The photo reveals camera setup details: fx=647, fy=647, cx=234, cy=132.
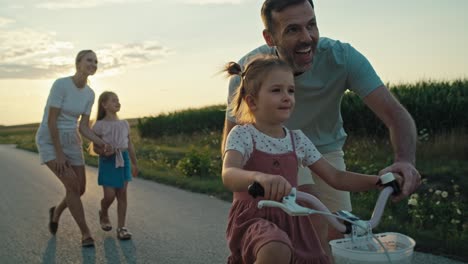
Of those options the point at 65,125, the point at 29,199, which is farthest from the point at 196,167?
the point at 65,125

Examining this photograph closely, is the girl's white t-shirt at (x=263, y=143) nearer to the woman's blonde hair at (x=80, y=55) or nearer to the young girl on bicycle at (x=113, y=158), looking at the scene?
the woman's blonde hair at (x=80, y=55)

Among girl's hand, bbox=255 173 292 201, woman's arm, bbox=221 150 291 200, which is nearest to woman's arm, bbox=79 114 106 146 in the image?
woman's arm, bbox=221 150 291 200

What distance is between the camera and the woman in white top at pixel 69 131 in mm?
7008

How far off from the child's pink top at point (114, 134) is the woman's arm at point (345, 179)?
4515mm

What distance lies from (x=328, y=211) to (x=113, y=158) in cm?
533

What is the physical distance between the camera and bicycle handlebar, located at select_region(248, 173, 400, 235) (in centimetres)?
254

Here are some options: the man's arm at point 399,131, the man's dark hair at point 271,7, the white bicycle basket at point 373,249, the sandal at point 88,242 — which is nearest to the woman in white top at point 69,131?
the sandal at point 88,242

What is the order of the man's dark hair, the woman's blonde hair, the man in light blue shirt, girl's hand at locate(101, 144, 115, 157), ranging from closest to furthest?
1. the man in light blue shirt
2. the man's dark hair
3. the woman's blonde hair
4. girl's hand at locate(101, 144, 115, 157)

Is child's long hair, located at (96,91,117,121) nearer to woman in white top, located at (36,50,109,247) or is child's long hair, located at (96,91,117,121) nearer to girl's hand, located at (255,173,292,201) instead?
woman in white top, located at (36,50,109,247)

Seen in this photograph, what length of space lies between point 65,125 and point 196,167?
5.85m

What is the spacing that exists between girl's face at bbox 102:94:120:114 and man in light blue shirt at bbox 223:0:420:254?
4.03m

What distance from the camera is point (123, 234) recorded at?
7.27 metres

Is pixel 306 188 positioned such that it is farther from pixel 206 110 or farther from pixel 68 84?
pixel 206 110

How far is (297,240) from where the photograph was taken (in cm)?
306
